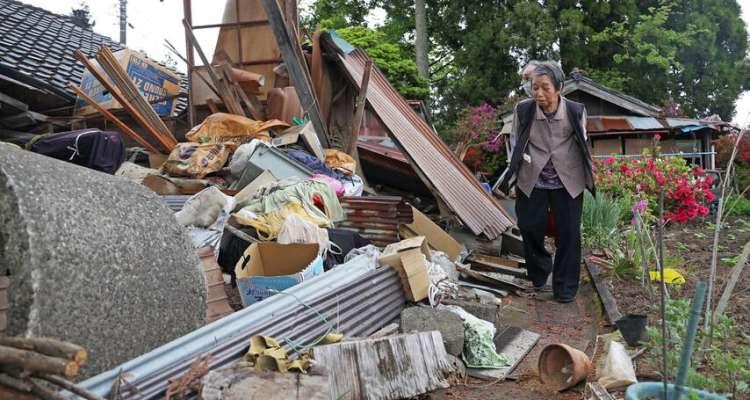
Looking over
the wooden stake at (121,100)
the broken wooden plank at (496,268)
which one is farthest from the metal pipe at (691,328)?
the wooden stake at (121,100)

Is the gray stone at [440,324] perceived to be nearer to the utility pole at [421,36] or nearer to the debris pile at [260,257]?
the debris pile at [260,257]

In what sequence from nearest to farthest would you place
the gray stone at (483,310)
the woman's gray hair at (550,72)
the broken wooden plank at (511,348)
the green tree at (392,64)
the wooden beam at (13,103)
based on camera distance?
the broken wooden plank at (511,348) → the gray stone at (483,310) → the woman's gray hair at (550,72) → the wooden beam at (13,103) → the green tree at (392,64)

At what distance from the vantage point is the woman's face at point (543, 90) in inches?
185

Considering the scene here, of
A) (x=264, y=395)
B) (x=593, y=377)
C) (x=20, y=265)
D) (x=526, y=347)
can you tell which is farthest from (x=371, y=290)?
(x=20, y=265)

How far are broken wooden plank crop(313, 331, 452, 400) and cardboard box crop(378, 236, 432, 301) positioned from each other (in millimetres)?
992

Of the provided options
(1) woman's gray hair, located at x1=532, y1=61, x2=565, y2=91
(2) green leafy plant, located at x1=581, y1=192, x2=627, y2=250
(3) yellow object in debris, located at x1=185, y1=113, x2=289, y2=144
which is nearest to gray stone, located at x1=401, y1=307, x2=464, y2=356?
(1) woman's gray hair, located at x1=532, y1=61, x2=565, y2=91

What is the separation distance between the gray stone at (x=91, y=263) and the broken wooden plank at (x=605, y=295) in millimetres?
2630

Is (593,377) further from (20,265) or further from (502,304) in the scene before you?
(20,265)

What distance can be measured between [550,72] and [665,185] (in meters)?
4.25

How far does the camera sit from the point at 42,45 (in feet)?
37.4

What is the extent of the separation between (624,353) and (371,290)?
4.60ft

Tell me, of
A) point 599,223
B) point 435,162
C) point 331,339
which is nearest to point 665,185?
point 599,223

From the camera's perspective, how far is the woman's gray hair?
4.70 meters

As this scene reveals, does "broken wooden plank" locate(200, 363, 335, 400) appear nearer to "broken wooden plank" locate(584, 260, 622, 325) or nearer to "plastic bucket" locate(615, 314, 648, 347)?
"plastic bucket" locate(615, 314, 648, 347)
